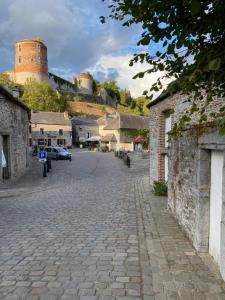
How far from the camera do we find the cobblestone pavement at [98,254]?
16.7 ft

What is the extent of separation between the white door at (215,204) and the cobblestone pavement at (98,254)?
10.7 inches

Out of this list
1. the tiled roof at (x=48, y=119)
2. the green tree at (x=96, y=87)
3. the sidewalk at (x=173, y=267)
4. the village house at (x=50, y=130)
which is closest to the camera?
the sidewalk at (x=173, y=267)

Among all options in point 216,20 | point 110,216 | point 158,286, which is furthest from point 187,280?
point 110,216

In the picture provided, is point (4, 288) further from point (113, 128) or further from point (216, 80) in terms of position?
point (113, 128)

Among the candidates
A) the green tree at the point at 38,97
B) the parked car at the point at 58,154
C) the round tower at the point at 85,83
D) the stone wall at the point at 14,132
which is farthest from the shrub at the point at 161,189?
the round tower at the point at 85,83

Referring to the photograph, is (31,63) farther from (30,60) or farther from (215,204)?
(215,204)

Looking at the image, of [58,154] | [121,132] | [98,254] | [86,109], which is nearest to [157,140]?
[98,254]

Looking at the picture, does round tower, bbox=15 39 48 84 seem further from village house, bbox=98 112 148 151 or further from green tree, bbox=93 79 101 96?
village house, bbox=98 112 148 151

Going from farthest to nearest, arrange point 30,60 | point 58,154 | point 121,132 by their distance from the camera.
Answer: point 30,60, point 121,132, point 58,154

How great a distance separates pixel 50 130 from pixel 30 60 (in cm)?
3006

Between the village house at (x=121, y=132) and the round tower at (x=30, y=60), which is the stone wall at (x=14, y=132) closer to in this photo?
the village house at (x=121, y=132)

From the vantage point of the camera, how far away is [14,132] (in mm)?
19688

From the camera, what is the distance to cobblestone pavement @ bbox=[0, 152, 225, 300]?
5094mm

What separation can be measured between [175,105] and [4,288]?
863cm
